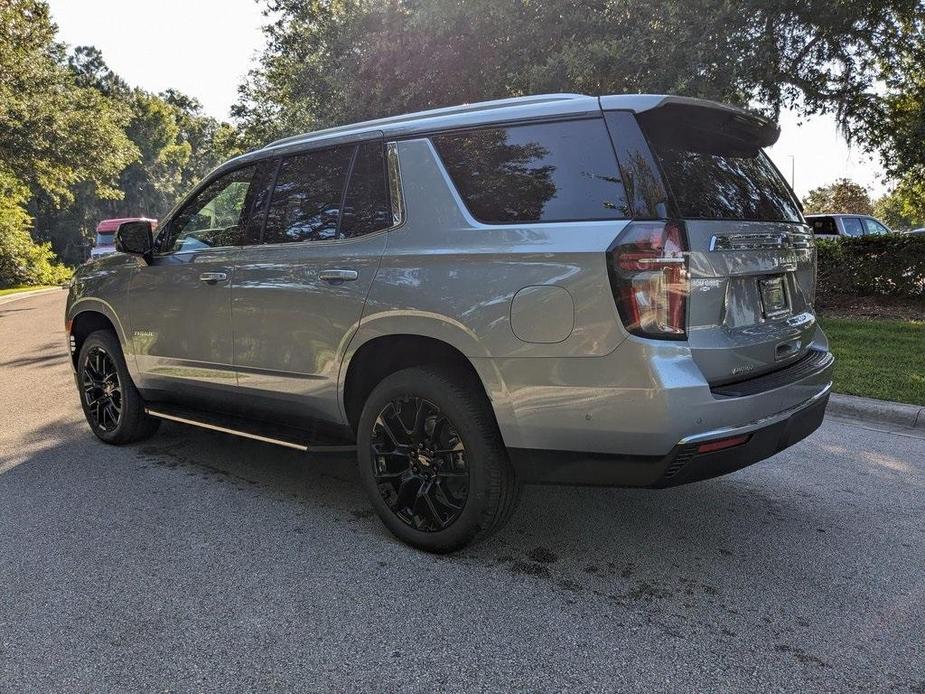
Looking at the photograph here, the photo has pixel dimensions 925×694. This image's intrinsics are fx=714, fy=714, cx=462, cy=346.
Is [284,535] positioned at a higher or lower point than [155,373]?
lower

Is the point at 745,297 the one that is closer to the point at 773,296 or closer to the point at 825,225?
the point at 773,296

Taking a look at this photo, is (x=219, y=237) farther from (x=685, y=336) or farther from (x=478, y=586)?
(x=685, y=336)

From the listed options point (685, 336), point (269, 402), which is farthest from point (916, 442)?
point (269, 402)

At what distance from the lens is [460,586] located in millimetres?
3047

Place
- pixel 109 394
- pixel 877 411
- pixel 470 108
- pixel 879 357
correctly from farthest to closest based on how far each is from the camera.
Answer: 1. pixel 879 357
2. pixel 877 411
3. pixel 109 394
4. pixel 470 108

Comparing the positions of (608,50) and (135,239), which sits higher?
(608,50)

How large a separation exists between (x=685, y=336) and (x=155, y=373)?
3491mm

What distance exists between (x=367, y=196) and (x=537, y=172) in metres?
0.97

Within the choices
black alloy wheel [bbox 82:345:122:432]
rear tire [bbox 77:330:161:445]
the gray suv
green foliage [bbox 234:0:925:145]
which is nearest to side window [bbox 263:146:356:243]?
the gray suv

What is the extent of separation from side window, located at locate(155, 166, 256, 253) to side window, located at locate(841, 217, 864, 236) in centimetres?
1770

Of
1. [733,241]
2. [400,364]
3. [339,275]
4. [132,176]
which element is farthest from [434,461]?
[132,176]

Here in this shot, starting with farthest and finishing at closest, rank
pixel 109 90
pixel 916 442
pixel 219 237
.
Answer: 1. pixel 109 90
2. pixel 916 442
3. pixel 219 237

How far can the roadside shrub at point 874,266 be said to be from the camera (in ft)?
38.0

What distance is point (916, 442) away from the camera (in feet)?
16.9
